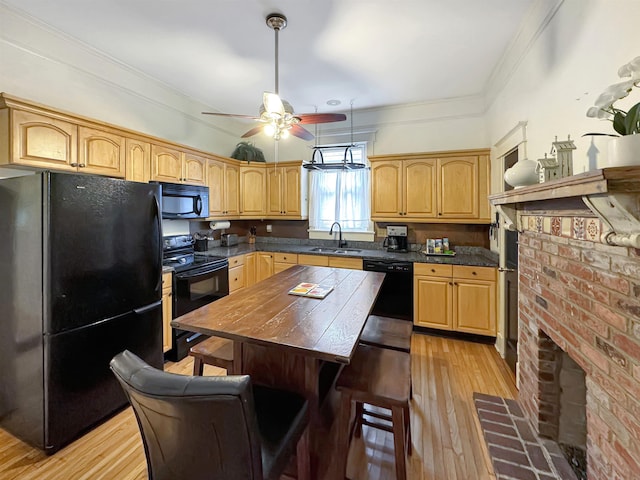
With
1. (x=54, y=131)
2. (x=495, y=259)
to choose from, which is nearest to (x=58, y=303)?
(x=54, y=131)

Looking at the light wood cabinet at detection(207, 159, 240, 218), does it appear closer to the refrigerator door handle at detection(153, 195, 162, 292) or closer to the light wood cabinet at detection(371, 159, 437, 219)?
the refrigerator door handle at detection(153, 195, 162, 292)

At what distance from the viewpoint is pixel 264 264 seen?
4191 millimetres

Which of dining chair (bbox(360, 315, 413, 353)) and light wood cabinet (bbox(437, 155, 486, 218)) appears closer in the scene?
dining chair (bbox(360, 315, 413, 353))

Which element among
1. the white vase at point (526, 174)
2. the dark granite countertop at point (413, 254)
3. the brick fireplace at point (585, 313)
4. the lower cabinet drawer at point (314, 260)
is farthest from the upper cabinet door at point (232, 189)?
the white vase at point (526, 174)

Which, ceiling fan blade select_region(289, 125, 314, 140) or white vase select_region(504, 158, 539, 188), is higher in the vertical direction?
ceiling fan blade select_region(289, 125, 314, 140)

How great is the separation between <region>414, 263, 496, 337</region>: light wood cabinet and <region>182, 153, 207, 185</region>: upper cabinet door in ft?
9.19

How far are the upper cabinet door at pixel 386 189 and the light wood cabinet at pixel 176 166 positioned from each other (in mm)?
2197

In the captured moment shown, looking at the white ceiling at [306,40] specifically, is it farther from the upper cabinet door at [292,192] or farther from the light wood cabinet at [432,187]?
the upper cabinet door at [292,192]

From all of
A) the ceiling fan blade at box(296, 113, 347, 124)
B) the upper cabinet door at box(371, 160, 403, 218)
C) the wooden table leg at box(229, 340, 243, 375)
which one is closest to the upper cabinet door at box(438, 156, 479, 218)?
the upper cabinet door at box(371, 160, 403, 218)

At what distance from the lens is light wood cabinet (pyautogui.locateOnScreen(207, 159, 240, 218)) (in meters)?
3.79

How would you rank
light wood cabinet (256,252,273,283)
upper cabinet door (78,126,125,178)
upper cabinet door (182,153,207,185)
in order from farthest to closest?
light wood cabinet (256,252,273,283), upper cabinet door (182,153,207,185), upper cabinet door (78,126,125,178)

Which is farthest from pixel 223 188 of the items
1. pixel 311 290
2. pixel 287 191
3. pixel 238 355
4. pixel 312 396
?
pixel 312 396

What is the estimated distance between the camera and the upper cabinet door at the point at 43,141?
6.43 feet

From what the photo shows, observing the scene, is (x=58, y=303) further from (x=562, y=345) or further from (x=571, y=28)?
(x=571, y=28)
